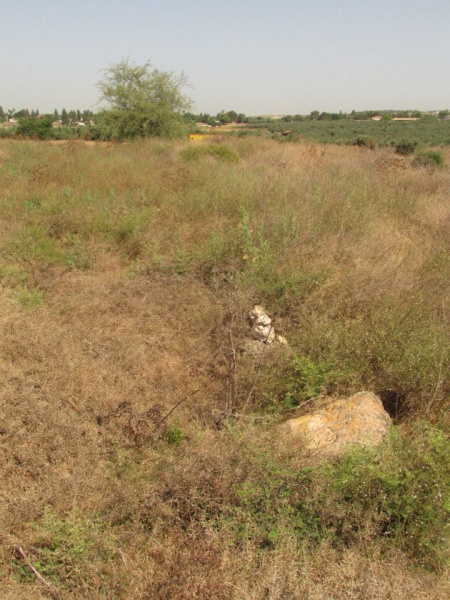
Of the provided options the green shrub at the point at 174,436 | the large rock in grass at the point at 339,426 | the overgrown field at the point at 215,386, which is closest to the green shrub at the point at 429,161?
the overgrown field at the point at 215,386

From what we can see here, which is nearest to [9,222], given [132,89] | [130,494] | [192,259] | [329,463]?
[192,259]

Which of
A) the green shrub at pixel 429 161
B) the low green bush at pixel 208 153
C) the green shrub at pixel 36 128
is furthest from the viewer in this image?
the green shrub at pixel 36 128

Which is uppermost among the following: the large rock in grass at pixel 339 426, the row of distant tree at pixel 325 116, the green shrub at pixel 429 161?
the row of distant tree at pixel 325 116

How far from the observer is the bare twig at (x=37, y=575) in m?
2.03

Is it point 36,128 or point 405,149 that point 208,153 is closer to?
point 405,149

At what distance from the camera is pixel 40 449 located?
109 inches

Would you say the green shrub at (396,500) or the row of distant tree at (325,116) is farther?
the row of distant tree at (325,116)

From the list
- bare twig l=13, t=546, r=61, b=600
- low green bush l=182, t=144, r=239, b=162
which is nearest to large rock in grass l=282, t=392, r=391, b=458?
bare twig l=13, t=546, r=61, b=600

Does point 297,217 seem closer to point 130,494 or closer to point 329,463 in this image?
point 329,463

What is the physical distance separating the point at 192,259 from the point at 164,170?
3.48 m

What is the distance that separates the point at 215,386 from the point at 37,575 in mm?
2009

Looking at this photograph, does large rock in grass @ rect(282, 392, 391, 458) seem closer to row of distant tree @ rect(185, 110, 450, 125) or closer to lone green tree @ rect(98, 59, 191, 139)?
lone green tree @ rect(98, 59, 191, 139)

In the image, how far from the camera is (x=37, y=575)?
2080 mm

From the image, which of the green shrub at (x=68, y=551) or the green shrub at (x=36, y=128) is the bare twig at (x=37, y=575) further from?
the green shrub at (x=36, y=128)
